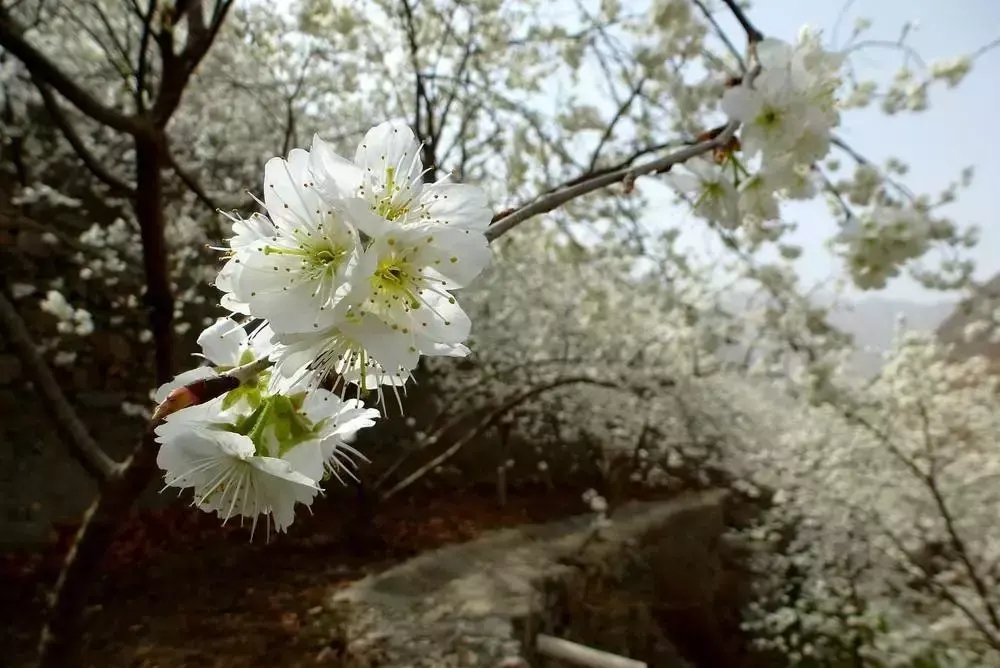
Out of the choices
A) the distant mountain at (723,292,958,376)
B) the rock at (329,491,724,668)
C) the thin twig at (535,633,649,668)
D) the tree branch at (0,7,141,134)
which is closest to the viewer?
the tree branch at (0,7,141,134)

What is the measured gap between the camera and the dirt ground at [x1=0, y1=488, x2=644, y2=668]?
2326 millimetres

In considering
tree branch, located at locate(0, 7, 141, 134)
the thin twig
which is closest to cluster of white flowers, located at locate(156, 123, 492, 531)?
tree branch, located at locate(0, 7, 141, 134)

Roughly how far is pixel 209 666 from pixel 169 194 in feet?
8.62

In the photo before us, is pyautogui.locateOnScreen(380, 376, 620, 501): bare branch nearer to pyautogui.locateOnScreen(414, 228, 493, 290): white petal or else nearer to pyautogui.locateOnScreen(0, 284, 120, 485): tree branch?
pyautogui.locateOnScreen(0, 284, 120, 485): tree branch

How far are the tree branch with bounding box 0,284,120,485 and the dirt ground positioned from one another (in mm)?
946

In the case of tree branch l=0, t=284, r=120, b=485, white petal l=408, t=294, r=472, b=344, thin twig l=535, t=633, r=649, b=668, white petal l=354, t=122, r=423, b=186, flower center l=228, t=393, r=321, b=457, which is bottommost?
thin twig l=535, t=633, r=649, b=668

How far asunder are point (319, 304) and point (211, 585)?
9.70ft

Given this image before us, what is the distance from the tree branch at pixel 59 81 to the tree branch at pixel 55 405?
0.49 metres

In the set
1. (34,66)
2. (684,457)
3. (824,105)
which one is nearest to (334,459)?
(824,105)

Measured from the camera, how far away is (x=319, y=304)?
1.36 ft

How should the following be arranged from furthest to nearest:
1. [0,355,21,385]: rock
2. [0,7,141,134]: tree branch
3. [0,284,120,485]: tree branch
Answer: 1. [0,355,21,385]: rock
2. [0,284,120,485]: tree branch
3. [0,7,141,134]: tree branch

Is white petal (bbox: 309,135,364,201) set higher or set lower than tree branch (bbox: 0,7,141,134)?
lower

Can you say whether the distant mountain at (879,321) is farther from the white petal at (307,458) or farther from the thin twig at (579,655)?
the white petal at (307,458)

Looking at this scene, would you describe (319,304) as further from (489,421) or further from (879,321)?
(879,321)
